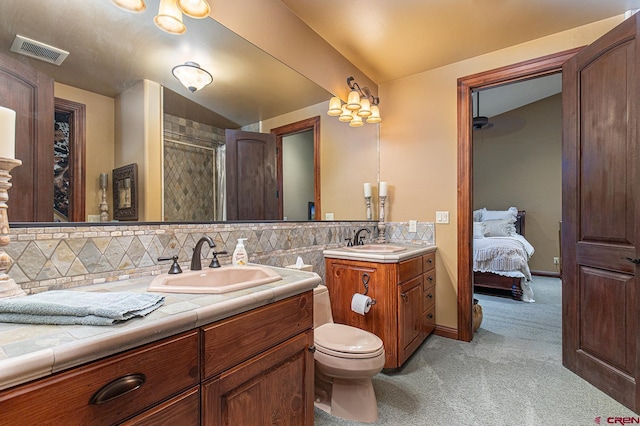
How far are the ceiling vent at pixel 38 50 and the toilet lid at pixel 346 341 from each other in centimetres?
167

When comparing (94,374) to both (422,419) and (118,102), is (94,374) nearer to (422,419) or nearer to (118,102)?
(118,102)

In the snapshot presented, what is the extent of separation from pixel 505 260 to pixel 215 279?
3.82 m

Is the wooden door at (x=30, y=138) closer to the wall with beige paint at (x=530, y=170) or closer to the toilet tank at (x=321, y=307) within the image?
the toilet tank at (x=321, y=307)

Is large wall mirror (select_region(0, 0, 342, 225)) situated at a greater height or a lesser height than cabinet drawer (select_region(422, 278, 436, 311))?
greater

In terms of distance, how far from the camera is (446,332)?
2.63 metres

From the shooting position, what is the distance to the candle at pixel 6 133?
0.79 meters

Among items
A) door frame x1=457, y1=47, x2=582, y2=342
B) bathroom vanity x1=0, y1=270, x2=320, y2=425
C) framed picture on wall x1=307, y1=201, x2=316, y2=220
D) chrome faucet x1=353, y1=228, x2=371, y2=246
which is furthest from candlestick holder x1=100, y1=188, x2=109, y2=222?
door frame x1=457, y1=47, x2=582, y2=342

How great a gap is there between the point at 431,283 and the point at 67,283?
2463 mm

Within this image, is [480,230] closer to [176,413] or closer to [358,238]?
[358,238]

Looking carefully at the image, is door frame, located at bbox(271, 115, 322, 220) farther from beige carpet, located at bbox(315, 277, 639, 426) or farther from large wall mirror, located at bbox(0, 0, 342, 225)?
beige carpet, located at bbox(315, 277, 639, 426)

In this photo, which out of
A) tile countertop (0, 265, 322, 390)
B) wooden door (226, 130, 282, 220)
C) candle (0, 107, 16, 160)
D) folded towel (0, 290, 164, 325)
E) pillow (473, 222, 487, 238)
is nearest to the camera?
tile countertop (0, 265, 322, 390)

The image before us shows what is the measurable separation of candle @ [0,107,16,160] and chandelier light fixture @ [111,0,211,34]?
0.70 meters

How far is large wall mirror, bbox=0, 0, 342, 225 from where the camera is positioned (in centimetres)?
103

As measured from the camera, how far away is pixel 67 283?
1.03 meters
